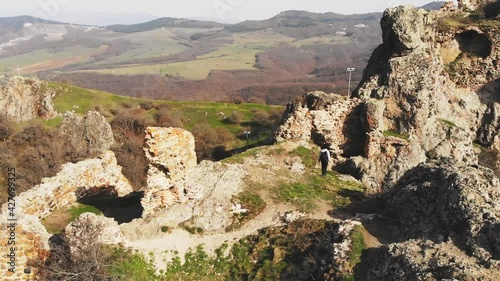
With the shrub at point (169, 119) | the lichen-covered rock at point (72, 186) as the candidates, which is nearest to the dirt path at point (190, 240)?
the lichen-covered rock at point (72, 186)

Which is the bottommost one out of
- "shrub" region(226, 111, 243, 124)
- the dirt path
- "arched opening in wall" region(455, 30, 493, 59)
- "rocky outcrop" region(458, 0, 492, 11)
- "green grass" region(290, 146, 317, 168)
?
"shrub" region(226, 111, 243, 124)

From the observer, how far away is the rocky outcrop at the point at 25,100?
75500 millimetres

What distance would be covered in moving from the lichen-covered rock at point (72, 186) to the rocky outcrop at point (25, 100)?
57.1 metres

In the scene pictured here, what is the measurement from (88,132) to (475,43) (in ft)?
162

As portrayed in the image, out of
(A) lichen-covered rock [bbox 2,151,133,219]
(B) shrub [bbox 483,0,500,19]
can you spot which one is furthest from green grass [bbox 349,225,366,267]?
(B) shrub [bbox 483,0,500,19]

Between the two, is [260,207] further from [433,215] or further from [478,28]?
[478,28]

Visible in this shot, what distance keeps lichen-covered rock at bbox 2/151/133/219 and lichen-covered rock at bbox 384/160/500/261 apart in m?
15.4

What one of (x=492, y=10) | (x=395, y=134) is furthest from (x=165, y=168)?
(x=492, y=10)

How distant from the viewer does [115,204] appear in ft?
75.4

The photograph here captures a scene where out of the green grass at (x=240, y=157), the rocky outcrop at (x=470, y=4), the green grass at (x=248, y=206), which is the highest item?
the rocky outcrop at (x=470, y=4)

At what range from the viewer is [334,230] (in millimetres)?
16219

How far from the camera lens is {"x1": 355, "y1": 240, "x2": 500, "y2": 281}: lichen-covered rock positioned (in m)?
11.0

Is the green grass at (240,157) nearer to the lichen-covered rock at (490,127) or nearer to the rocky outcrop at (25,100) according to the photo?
the lichen-covered rock at (490,127)

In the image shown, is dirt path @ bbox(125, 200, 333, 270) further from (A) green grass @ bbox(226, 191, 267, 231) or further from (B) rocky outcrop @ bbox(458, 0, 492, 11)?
(B) rocky outcrop @ bbox(458, 0, 492, 11)
